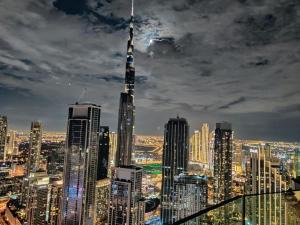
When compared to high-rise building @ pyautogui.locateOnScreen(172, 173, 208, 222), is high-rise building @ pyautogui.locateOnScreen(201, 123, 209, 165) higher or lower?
higher

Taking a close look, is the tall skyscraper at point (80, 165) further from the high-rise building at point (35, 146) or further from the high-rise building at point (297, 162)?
the high-rise building at point (297, 162)

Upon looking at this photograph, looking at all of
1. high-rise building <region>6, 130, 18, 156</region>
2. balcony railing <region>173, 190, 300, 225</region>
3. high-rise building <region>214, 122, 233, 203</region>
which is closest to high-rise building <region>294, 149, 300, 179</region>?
high-rise building <region>214, 122, 233, 203</region>

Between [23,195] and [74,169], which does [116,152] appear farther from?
[23,195]

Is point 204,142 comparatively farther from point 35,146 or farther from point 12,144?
point 12,144

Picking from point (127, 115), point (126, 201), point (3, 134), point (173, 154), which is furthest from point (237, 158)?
point (3, 134)

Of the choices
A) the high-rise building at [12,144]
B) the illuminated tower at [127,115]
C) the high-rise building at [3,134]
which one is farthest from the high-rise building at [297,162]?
the high-rise building at [12,144]

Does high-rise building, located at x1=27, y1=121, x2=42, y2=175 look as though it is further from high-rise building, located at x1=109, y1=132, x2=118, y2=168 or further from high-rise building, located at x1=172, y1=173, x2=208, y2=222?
high-rise building, located at x1=172, y1=173, x2=208, y2=222
